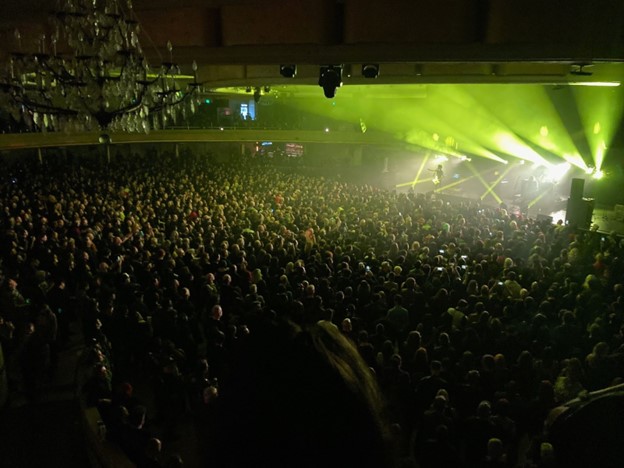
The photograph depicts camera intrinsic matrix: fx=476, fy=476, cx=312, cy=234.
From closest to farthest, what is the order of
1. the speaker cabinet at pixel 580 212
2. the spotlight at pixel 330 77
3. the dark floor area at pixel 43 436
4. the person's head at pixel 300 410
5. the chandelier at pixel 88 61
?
the person's head at pixel 300 410
the dark floor area at pixel 43 436
the chandelier at pixel 88 61
the spotlight at pixel 330 77
the speaker cabinet at pixel 580 212

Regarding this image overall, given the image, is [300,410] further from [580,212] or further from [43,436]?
[580,212]

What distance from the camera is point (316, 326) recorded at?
113cm

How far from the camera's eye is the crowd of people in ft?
3.33

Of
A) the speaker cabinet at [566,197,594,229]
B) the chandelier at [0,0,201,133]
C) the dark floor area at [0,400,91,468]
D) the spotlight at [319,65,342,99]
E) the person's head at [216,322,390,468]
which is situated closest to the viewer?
the person's head at [216,322,390,468]

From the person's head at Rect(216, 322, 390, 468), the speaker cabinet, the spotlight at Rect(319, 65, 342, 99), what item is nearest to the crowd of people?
the person's head at Rect(216, 322, 390, 468)

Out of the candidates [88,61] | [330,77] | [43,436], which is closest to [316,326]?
[43,436]

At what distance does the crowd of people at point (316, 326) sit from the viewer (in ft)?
3.33

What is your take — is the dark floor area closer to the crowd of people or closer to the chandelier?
the crowd of people

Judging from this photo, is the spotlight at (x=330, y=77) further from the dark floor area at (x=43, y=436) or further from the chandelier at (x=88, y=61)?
the dark floor area at (x=43, y=436)

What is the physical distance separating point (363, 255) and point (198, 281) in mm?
4018

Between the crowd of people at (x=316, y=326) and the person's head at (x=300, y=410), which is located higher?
the person's head at (x=300, y=410)

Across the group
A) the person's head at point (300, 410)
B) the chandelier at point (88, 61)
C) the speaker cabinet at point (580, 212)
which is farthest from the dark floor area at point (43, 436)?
the speaker cabinet at point (580, 212)

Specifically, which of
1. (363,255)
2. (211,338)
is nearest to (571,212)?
(363,255)

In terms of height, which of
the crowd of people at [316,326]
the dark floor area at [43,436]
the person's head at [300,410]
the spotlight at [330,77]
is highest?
the spotlight at [330,77]
